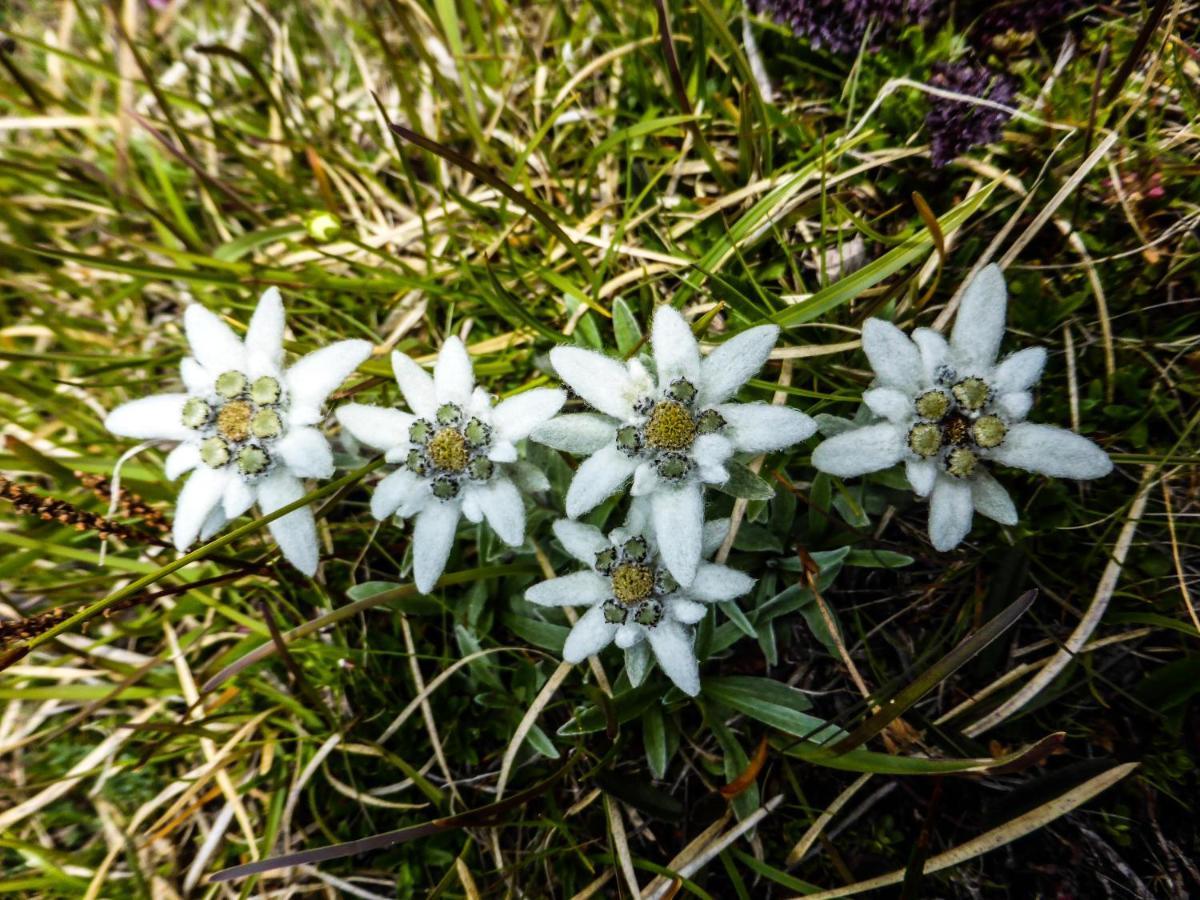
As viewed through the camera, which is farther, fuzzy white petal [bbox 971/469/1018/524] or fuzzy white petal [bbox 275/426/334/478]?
fuzzy white petal [bbox 275/426/334/478]

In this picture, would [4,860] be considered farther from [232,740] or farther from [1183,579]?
[1183,579]

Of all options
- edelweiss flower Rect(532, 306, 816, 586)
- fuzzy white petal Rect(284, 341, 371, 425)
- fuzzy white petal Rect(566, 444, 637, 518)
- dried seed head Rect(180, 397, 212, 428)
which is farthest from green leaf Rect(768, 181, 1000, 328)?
dried seed head Rect(180, 397, 212, 428)

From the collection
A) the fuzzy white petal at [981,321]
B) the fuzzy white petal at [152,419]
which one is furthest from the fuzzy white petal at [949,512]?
the fuzzy white petal at [152,419]

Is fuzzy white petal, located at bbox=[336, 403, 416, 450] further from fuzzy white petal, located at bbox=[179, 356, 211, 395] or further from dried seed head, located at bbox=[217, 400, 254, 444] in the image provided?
fuzzy white petal, located at bbox=[179, 356, 211, 395]

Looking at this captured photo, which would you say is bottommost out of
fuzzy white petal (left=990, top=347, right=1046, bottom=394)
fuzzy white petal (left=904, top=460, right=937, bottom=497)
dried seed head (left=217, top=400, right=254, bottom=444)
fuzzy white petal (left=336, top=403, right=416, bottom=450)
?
fuzzy white petal (left=904, top=460, right=937, bottom=497)

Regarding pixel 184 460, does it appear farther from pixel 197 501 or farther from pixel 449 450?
pixel 449 450

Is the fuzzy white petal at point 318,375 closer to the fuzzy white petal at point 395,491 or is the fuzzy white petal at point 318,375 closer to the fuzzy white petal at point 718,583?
the fuzzy white petal at point 395,491
